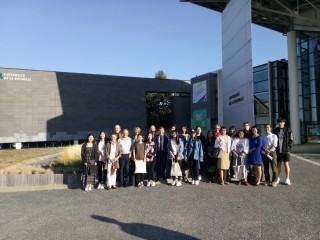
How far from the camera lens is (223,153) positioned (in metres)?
9.84

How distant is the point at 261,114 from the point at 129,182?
3051cm

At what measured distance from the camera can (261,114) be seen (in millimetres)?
37875

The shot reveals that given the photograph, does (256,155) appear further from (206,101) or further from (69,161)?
(206,101)

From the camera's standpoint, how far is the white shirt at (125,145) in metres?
9.99

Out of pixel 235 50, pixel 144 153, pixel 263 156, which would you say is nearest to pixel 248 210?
pixel 263 156

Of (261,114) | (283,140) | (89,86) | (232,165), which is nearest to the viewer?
(283,140)

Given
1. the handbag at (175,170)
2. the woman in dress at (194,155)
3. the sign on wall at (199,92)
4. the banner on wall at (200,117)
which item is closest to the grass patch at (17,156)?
the handbag at (175,170)

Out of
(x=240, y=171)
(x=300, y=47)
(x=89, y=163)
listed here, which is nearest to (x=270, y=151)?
(x=240, y=171)

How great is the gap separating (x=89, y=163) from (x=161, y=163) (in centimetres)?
219

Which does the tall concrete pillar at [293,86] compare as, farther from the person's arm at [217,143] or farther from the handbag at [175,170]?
the handbag at [175,170]

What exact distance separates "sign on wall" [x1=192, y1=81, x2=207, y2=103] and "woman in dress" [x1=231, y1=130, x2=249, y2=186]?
3294 centimetres

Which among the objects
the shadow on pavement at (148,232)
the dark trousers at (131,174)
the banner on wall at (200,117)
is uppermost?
the banner on wall at (200,117)

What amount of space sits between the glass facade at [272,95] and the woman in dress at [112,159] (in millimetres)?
28943

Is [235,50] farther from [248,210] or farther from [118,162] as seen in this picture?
[248,210]
